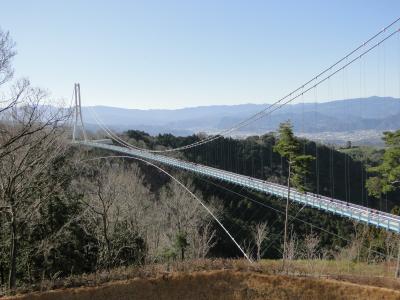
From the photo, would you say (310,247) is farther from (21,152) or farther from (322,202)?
(21,152)

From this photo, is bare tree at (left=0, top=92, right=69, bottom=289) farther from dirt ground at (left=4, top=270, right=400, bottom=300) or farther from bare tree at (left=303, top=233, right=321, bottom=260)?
bare tree at (left=303, top=233, right=321, bottom=260)

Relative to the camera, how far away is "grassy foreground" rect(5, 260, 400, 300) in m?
13.8

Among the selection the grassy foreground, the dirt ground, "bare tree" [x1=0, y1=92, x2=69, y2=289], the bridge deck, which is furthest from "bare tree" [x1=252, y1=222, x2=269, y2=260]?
"bare tree" [x1=0, y1=92, x2=69, y2=289]

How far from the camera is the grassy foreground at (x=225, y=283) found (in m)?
13.8

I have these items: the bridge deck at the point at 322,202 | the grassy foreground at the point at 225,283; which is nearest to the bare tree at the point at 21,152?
the grassy foreground at the point at 225,283

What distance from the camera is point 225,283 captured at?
14.6 meters

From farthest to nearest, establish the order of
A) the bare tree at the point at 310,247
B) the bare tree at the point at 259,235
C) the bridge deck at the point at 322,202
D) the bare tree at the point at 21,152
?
the bare tree at the point at 259,235, the bare tree at the point at 310,247, the bridge deck at the point at 322,202, the bare tree at the point at 21,152

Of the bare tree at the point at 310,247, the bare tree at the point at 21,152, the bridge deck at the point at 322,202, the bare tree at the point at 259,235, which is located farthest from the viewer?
the bare tree at the point at 259,235

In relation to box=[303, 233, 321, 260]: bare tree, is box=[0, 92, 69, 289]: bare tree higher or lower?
higher

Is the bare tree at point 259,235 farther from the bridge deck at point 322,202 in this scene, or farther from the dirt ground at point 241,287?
the dirt ground at point 241,287

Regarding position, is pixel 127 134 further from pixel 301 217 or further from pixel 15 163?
pixel 15 163

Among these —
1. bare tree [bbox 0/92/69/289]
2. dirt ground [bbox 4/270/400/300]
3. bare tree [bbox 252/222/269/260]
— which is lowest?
bare tree [bbox 252/222/269/260]

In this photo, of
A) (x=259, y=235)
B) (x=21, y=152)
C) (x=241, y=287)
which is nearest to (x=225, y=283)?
(x=241, y=287)

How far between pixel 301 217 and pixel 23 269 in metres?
21.9
